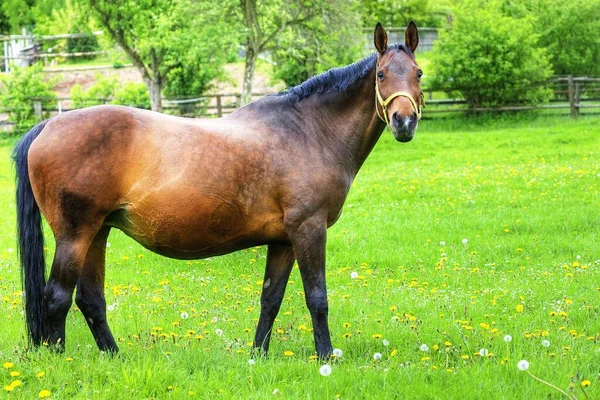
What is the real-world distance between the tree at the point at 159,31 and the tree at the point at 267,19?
87 cm

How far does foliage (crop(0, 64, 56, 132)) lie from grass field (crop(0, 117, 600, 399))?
62.8 ft

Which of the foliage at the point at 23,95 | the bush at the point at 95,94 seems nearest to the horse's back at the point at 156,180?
the bush at the point at 95,94

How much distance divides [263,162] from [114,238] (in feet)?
22.6

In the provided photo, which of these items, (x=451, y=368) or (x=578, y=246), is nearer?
(x=451, y=368)

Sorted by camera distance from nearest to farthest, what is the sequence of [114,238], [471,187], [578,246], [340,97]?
[340,97]
[578,246]
[114,238]
[471,187]

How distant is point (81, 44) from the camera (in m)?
50.3

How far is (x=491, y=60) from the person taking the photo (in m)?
30.6

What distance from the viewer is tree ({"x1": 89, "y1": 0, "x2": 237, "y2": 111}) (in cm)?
2273

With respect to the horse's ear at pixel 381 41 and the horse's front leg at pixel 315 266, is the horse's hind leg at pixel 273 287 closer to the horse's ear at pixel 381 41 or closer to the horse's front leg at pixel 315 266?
the horse's front leg at pixel 315 266

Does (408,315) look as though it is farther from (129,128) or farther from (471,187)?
(471,187)

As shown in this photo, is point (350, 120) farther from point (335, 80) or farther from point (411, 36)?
point (411, 36)

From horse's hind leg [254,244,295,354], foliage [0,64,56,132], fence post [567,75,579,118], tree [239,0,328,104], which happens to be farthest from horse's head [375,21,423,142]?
foliage [0,64,56,132]

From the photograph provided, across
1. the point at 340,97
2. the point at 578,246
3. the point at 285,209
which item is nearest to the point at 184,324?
the point at 285,209

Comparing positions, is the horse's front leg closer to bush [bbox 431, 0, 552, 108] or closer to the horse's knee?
the horse's knee
